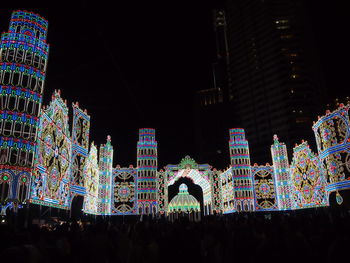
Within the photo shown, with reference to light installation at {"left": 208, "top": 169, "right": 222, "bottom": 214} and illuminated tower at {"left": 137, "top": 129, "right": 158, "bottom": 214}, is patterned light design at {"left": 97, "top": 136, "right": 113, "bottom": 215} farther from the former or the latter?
light installation at {"left": 208, "top": 169, "right": 222, "bottom": 214}

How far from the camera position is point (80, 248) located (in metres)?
8.31

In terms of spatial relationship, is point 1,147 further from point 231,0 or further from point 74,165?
point 231,0

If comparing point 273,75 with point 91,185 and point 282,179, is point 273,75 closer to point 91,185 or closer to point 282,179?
point 282,179

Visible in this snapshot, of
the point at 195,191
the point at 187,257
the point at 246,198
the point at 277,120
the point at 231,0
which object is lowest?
the point at 187,257

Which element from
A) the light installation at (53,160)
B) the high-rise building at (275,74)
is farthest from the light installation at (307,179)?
the high-rise building at (275,74)

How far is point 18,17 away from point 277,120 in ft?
285

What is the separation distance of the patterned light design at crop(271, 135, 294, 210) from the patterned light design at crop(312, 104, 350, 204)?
15.1 m

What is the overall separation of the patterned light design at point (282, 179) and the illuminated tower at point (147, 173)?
20222 mm

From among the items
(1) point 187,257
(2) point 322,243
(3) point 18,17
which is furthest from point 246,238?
(3) point 18,17

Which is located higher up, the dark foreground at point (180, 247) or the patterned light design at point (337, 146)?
the patterned light design at point (337, 146)

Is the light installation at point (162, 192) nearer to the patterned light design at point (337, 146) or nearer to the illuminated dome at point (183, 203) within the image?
the illuminated dome at point (183, 203)

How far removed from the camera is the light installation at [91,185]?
3834cm

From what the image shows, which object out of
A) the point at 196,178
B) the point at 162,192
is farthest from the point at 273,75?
the point at 162,192

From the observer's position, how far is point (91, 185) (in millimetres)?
40781
